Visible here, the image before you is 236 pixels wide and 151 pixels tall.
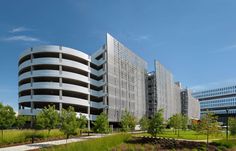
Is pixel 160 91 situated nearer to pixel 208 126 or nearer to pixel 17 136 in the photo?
pixel 208 126

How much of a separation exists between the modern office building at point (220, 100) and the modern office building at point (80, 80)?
93900 millimetres

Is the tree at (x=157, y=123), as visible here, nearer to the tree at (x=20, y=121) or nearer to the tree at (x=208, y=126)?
the tree at (x=208, y=126)

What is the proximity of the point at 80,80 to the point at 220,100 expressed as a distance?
12320 centimetres

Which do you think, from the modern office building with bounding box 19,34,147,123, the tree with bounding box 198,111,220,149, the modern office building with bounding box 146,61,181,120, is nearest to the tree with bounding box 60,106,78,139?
the tree with bounding box 198,111,220,149

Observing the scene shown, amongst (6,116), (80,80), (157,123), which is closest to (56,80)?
(80,80)

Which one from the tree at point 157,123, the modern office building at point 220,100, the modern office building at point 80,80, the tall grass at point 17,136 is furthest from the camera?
the modern office building at point 220,100

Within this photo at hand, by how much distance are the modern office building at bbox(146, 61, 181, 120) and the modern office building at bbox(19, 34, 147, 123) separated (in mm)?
12824

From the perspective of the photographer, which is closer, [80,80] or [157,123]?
[157,123]

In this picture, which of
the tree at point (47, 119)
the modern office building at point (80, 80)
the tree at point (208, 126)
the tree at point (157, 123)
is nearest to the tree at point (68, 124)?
the tree at point (47, 119)

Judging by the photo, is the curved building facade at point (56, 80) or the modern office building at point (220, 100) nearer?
the curved building facade at point (56, 80)

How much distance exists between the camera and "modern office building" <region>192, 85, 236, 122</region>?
158625 mm

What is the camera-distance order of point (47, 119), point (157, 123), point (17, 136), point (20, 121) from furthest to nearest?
point (20, 121)
point (47, 119)
point (157, 123)
point (17, 136)

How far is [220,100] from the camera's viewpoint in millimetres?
165875

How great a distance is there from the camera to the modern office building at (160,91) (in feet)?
303
